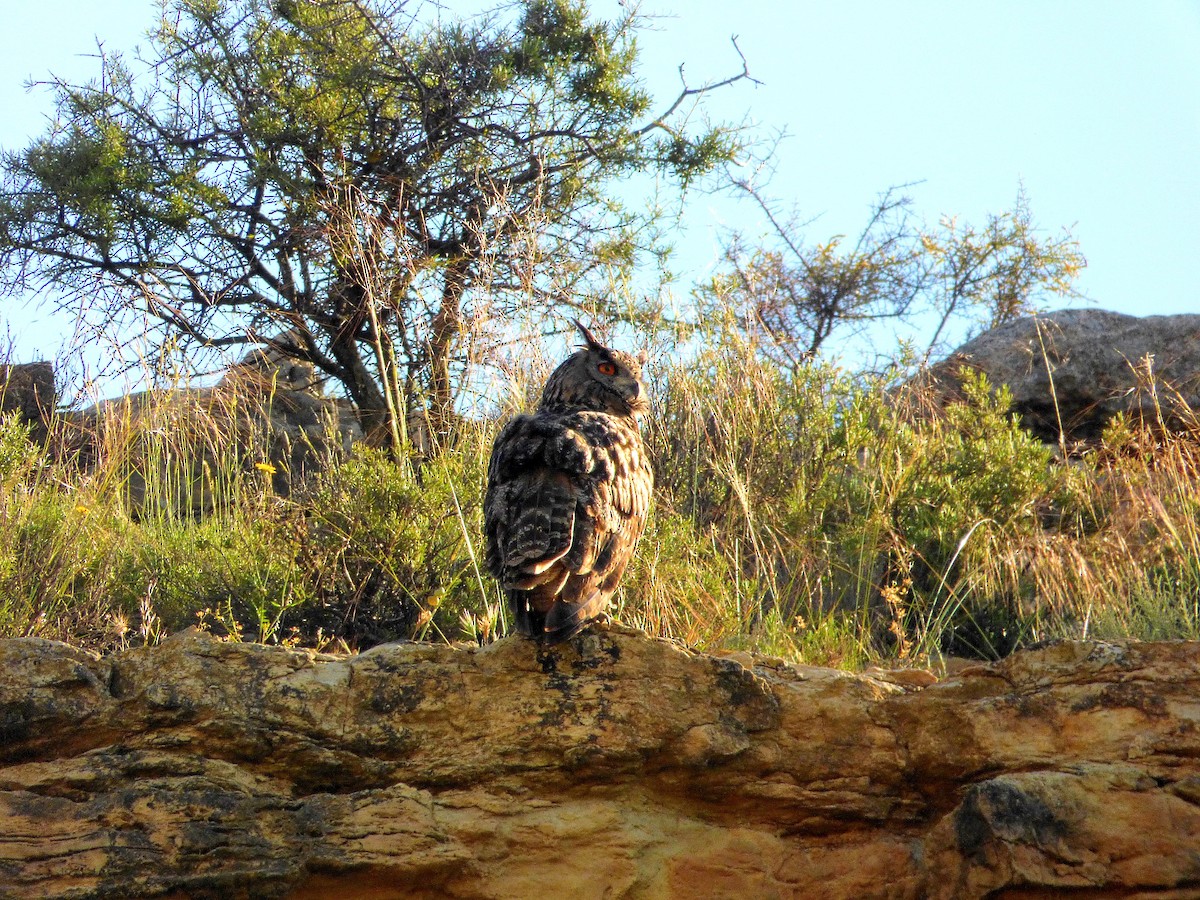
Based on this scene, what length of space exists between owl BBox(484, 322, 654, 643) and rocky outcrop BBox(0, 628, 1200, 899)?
0.22m

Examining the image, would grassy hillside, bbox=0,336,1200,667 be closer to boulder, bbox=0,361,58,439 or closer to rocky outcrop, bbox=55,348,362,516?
rocky outcrop, bbox=55,348,362,516

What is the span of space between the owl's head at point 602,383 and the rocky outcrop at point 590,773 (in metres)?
1.55

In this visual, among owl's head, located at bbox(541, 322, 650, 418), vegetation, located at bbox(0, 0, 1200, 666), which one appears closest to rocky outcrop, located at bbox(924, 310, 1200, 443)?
vegetation, located at bbox(0, 0, 1200, 666)

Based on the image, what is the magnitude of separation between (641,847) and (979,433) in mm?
5683

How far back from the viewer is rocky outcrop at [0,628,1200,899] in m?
3.74

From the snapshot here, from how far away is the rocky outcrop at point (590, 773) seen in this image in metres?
3.74

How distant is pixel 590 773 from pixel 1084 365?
915 centimetres

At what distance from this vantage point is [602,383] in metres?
5.66

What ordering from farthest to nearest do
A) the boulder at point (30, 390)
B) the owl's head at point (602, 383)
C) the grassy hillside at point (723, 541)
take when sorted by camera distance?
the boulder at point (30, 390) → the grassy hillside at point (723, 541) → the owl's head at point (602, 383)

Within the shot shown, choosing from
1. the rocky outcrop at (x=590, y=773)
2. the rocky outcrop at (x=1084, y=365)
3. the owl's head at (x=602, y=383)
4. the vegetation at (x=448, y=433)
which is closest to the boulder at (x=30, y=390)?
the vegetation at (x=448, y=433)

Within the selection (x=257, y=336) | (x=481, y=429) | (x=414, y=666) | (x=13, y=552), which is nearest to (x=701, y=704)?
(x=414, y=666)

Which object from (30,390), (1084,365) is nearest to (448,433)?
(30,390)

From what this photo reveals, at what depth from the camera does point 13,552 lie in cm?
641

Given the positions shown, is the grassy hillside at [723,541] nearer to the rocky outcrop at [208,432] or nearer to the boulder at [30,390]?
the rocky outcrop at [208,432]
